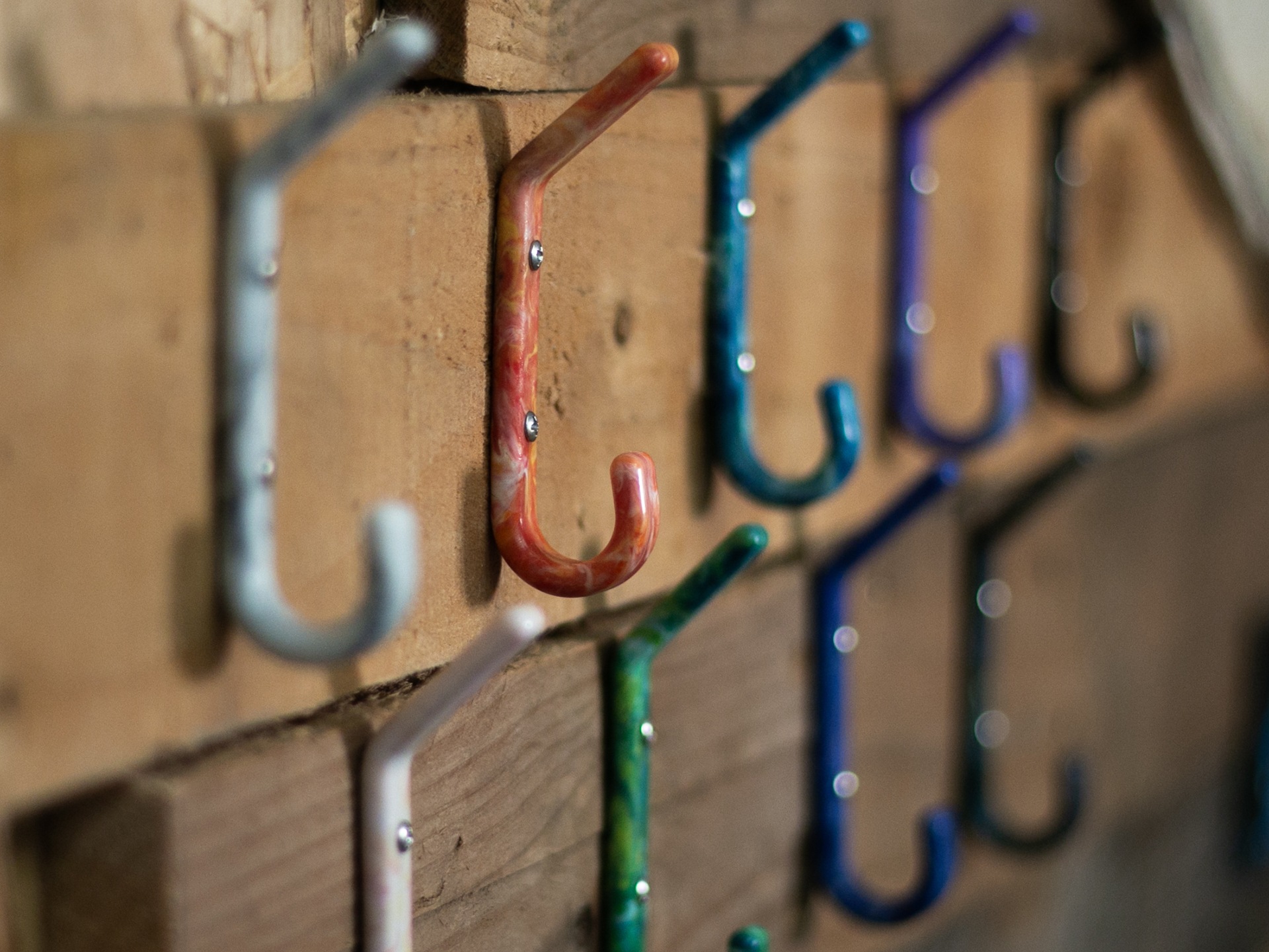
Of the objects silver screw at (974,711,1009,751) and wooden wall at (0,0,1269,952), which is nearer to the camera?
wooden wall at (0,0,1269,952)

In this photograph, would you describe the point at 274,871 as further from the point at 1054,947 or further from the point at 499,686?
the point at 1054,947

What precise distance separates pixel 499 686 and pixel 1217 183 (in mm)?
791

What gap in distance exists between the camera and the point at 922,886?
74 cm

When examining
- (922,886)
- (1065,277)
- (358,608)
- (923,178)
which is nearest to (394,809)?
(358,608)

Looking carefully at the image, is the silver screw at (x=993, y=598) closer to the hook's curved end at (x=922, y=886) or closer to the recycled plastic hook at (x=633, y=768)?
the hook's curved end at (x=922, y=886)

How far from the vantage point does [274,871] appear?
0.45 metres

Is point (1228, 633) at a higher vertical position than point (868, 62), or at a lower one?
lower

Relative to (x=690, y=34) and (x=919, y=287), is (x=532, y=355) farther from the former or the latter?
(x=919, y=287)

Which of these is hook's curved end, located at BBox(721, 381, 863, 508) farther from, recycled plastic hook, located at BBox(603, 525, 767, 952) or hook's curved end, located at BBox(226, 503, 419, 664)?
hook's curved end, located at BBox(226, 503, 419, 664)

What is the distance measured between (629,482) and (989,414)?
1.21ft

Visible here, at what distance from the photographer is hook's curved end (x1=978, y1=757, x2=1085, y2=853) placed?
889 millimetres

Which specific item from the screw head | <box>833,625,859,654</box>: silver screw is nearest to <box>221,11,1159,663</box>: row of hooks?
the screw head

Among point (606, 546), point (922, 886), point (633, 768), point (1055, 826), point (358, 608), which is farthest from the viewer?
point (1055, 826)

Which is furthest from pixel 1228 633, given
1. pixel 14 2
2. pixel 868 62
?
pixel 14 2
